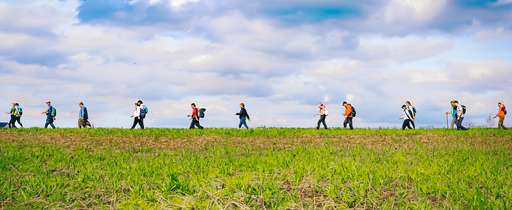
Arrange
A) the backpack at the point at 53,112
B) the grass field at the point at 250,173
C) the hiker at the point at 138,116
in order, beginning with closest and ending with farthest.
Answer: the grass field at the point at 250,173
the hiker at the point at 138,116
the backpack at the point at 53,112

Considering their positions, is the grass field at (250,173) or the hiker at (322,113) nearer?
the grass field at (250,173)

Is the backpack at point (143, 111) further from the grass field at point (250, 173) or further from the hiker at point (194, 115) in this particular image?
the grass field at point (250, 173)

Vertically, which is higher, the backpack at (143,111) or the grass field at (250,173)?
the backpack at (143,111)

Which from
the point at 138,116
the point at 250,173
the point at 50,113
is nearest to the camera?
the point at 250,173

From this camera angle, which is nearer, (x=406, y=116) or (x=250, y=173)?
(x=250, y=173)

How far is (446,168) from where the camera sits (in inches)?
575

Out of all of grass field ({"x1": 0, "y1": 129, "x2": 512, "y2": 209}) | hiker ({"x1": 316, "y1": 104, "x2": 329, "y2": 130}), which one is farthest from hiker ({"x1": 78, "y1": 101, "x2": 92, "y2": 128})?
hiker ({"x1": 316, "y1": 104, "x2": 329, "y2": 130})

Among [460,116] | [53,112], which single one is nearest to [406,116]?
[460,116]

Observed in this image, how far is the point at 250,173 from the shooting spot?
12867 millimetres

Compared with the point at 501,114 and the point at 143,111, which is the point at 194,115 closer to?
the point at 143,111

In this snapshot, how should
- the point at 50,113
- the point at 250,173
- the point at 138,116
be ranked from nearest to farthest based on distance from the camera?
the point at 250,173 < the point at 138,116 < the point at 50,113

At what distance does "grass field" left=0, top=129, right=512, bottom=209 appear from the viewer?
9867 mm

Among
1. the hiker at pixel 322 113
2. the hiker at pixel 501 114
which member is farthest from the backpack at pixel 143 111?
the hiker at pixel 501 114

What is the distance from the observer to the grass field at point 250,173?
388 inches
